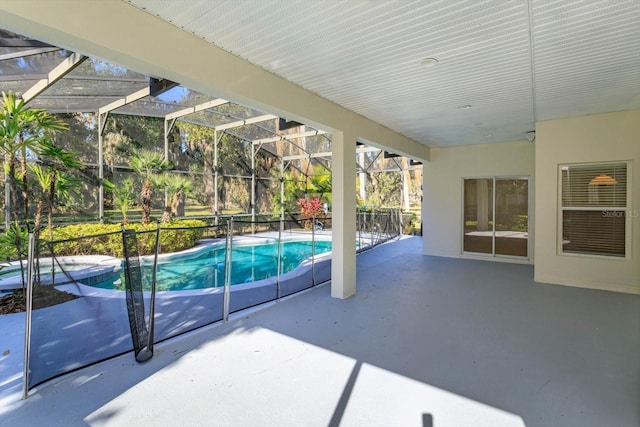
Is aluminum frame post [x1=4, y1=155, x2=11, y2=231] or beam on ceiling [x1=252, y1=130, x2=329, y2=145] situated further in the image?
beam on ceiling [x1=252, y1=130, x2=329, y2=145]

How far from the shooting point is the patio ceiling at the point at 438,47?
235 centimetres

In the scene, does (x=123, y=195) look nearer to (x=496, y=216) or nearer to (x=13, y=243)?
(x=13, y=243)

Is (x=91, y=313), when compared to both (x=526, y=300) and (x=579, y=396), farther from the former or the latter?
(x=526, y=300)

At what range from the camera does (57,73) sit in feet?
16.7

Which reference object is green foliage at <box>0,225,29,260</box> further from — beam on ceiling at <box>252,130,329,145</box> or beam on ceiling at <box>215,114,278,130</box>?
beam on ceiling at <box>252,130,329,145</box>

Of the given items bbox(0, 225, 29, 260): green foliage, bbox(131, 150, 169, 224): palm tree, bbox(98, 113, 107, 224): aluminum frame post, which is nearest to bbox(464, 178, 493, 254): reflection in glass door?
bbox(131, 150, 169, 224): palm tree

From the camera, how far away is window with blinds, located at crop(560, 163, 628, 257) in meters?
5.18

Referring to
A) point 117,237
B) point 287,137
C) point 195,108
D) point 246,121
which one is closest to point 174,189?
point 195,108

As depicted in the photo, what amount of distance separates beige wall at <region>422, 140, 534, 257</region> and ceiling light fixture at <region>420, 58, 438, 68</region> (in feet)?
17.4

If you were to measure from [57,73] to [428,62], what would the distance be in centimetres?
577

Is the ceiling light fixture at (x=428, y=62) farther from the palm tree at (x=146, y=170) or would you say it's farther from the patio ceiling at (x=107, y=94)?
the palm tree at (x=146, y=170)

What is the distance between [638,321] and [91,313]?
22.1 ft

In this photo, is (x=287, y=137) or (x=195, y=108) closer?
(x=195, y=108)

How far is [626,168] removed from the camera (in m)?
5.09
